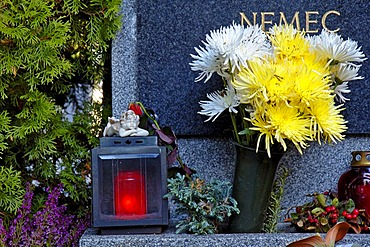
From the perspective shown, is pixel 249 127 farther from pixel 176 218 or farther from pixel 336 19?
pixel 336 19

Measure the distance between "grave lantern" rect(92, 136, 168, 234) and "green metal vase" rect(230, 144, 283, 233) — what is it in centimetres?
27

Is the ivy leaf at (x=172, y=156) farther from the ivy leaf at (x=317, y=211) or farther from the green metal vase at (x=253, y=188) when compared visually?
the ivy leaf at (x=317, y=211)

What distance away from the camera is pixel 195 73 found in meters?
2.13

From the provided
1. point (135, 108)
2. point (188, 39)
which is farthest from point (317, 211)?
point (188, 39)

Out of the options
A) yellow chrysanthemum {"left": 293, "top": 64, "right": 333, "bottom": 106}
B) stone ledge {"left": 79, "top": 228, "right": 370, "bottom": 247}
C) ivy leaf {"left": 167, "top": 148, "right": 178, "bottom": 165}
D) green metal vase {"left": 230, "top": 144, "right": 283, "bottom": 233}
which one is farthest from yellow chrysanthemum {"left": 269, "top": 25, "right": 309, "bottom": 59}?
stone ledge {"left": 79, "top": 228, "right": 370, "bottom": 247}

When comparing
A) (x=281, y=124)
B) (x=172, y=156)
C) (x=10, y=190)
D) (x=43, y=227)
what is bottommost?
(x=43, y=227)

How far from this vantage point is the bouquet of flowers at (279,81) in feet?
5.39

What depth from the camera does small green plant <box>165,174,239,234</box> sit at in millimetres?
1667

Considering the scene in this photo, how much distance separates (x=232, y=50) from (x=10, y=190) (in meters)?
0.97

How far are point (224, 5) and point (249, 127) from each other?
0.60 m

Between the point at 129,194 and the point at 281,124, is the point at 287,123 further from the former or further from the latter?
the point at 129,194

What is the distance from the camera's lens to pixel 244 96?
169cm

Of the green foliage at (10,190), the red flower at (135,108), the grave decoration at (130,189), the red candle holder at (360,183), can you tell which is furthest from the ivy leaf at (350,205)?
the green foliage at (10,190)

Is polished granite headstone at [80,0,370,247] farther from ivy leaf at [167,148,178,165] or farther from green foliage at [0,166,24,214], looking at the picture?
green foliage at [0,166,24,214]
